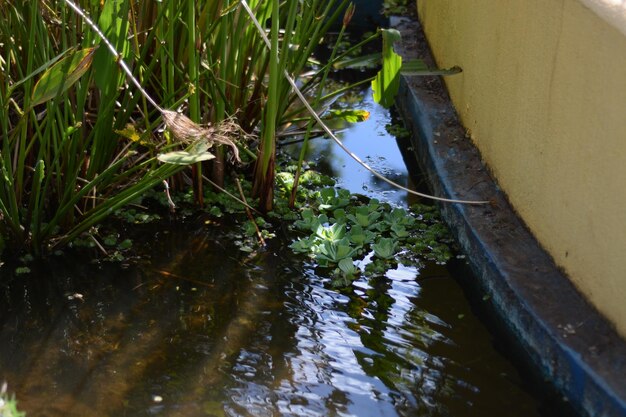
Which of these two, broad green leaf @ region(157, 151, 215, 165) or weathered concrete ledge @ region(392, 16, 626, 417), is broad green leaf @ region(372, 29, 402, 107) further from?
broad green leaf @ region(157, 151, 215, 165)

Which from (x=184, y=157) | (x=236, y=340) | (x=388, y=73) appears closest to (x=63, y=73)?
(x=184, y=157)

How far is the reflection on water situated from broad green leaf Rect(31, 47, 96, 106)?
739 millimetres

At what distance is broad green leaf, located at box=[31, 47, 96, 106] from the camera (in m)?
2.61

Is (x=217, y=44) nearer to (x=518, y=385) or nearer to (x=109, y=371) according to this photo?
(x=109, y=371)

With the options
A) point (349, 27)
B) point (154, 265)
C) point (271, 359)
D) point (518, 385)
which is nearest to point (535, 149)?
point (518, 385)

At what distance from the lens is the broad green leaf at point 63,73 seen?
261cm

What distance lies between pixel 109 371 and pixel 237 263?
766 mm

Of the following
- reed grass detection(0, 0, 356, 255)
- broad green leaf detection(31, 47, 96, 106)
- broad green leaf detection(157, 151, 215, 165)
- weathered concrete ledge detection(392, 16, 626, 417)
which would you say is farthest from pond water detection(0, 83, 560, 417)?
broad green leaf detection(31, 47, 96, 106)

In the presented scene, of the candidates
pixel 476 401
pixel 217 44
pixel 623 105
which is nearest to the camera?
pixel 623 105

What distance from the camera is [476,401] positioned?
2521mm

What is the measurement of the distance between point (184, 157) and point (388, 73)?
3.63 ft

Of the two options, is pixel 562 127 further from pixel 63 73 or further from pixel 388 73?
pixel 63 73

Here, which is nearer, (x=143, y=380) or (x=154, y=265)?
(x=143, y=380)

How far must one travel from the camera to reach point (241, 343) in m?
2.83
